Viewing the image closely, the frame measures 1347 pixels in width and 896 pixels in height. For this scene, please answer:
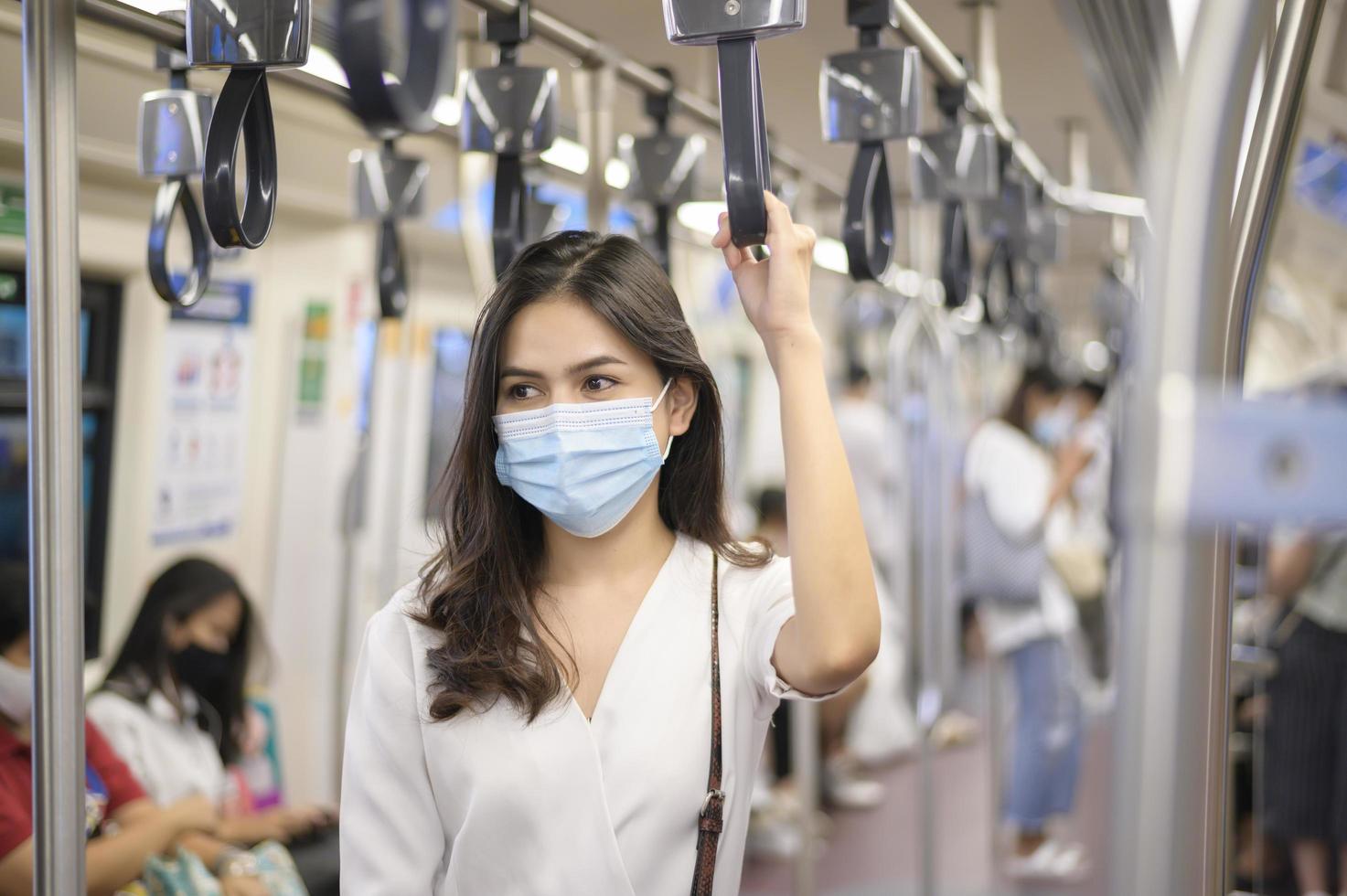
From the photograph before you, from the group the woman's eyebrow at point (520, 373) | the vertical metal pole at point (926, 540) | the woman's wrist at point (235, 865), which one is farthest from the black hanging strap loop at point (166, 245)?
the vertical metal pole at point (926, 540)

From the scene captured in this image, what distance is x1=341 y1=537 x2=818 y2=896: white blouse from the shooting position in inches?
62.2

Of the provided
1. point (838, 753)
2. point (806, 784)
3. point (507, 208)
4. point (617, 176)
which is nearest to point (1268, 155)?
point (507, 208)

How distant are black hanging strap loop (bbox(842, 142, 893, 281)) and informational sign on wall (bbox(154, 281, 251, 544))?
302cm

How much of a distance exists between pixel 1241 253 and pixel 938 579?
12.3ft

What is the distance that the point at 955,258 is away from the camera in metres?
2.46

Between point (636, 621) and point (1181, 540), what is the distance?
1.20 metres

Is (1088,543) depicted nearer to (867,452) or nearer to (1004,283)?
(867,452)

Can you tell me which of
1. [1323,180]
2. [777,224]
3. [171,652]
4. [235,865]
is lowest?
[235,865]

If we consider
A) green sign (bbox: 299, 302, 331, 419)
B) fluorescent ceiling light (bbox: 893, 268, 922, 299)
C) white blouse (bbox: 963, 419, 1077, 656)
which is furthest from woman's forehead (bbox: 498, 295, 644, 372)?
fluorescent ceiling light (bbox: 893, 268, 922, 299)

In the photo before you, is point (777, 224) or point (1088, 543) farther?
point (1088, 543)

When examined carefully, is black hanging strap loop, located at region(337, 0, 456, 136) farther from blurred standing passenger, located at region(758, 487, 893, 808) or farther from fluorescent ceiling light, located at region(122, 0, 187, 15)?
blurred standing passenger, located at region(758, 487, 893, 808)

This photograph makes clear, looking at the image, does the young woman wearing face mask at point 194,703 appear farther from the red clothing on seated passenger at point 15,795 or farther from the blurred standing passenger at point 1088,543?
the blurred standing passenger at point 1088,543

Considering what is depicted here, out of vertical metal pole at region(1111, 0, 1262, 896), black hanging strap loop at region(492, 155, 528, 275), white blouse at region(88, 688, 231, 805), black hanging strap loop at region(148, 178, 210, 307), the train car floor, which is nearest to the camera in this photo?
vertical metal pole at region(1111, 0, 1262, 896)

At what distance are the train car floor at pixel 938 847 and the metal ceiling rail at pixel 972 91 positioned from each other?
1.96 m
